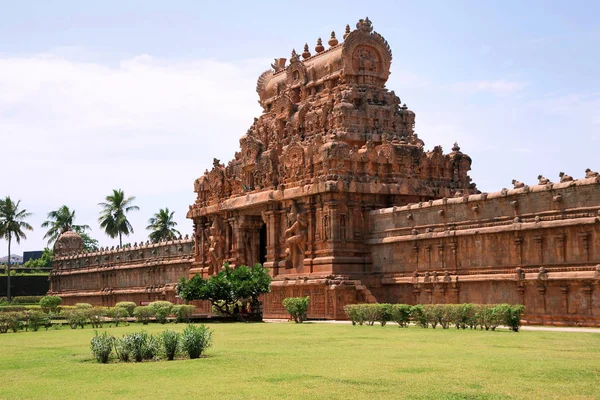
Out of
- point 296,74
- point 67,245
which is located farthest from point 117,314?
point 67,245

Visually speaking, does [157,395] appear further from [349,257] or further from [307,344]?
[349,257]

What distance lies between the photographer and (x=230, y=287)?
40.1 metres

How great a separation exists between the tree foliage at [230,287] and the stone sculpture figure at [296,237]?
2.63 metres

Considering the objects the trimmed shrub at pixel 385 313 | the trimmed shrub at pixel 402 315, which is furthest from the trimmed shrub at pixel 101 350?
the trimmed shrub at pixel 385 313

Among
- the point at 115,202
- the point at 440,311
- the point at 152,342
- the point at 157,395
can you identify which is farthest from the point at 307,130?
the point at 115,202

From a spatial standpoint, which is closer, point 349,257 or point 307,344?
point 307,344

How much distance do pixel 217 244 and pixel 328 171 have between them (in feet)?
42.2

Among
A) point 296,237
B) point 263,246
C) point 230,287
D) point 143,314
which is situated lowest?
point 143,314

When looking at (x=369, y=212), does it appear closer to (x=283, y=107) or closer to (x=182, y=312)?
(x=283, y=107)

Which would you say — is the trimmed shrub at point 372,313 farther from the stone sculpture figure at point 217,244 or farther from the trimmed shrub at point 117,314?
the stone sculpture figure at point 217,244

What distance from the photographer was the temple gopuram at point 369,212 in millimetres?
31672

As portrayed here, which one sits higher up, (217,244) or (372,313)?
(217,244)

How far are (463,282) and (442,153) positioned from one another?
1078cm

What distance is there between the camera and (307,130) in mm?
46125
